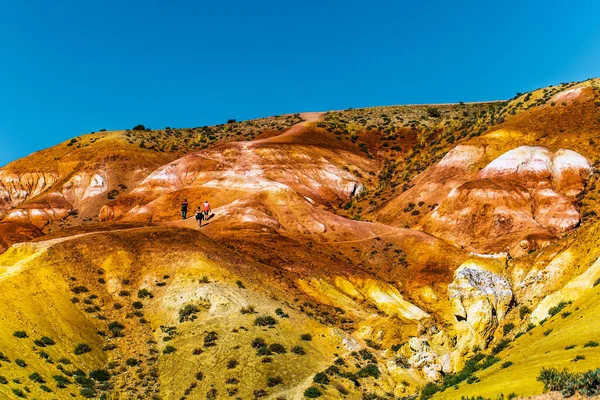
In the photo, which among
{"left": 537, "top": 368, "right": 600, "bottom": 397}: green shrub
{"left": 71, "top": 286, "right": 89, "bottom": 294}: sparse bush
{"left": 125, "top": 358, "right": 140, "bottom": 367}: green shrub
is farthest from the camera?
{"left": 71, "top": 286, "right": 89, "bottom": 294}: sparse bush

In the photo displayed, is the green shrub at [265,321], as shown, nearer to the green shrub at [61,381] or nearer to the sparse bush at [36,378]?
the green shrub at [61,381]

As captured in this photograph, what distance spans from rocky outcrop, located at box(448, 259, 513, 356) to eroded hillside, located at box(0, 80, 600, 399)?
0.12m

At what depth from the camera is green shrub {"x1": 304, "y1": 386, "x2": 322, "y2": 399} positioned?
95.4ft

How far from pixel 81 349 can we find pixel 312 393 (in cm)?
1436

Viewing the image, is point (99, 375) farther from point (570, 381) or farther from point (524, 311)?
point (570, 381)

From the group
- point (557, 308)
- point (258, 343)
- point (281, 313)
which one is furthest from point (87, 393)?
point (557, 308)

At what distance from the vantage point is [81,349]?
31.9m

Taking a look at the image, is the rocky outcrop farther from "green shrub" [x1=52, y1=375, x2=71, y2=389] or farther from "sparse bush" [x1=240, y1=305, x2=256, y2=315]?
"green shrub" [x1=52, y1=375, x2=71, y2=389]

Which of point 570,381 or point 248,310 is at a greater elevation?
point 248,310

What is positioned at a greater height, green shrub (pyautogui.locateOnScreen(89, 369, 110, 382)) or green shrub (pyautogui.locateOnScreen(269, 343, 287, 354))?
green shrub (pyautogui.locateOnScreen(89, 369, 110, 382))

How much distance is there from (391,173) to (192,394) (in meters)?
75.8

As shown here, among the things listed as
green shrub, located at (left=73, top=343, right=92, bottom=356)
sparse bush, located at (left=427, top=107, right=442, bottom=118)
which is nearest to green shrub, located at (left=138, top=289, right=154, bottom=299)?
green shrub, located at (left=73, top=343, right=92, bottom=356)

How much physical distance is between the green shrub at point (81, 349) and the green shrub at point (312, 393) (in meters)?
13.7

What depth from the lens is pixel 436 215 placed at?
69.0m
